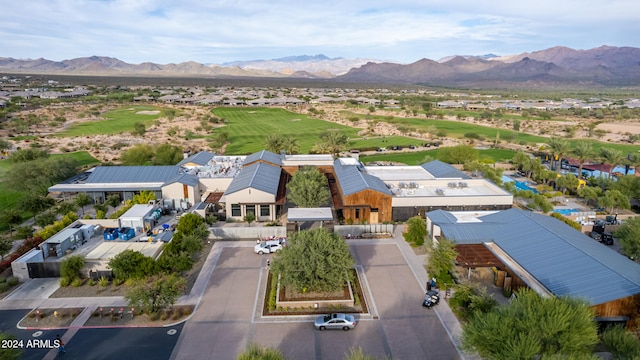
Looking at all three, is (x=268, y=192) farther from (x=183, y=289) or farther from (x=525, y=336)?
(x=525, y=336)

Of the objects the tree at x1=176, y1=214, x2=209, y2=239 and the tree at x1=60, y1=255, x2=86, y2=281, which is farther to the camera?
the tree at x1=176, y1=214, x2=209, y2=239

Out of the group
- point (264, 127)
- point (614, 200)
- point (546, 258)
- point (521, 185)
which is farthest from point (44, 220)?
point (264, 127)

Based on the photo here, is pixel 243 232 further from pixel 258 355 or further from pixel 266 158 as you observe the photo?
pixel 258 355

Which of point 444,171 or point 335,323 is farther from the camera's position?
point 444,171

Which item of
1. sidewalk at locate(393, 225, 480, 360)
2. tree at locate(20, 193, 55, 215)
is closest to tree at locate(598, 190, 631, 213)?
sidewalk at locate(393, 225, 480, 360)

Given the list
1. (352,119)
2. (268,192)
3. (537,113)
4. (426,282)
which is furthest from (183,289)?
(537,113)

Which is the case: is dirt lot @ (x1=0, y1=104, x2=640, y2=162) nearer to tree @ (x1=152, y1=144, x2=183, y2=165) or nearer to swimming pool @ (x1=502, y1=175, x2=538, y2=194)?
tree @ (x1=152, y1=144, x2=183, y2=165)
